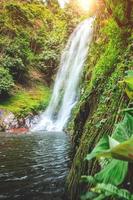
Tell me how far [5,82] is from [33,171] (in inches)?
606

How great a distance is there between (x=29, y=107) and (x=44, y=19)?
52.5 feet

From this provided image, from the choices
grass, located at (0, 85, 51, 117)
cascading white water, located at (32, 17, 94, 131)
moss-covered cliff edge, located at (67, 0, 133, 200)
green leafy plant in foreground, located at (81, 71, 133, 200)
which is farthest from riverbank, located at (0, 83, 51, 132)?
green leafy plant in foreground, located at (81, 71, 133, 200)

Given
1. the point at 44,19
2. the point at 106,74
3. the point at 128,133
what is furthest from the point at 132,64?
the point at 44,19

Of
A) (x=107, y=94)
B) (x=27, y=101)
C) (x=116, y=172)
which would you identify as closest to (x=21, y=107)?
(x=27, y=101)

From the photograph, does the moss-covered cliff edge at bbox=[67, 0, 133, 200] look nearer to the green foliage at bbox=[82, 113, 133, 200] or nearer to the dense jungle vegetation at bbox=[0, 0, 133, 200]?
the dense jungle vegetation at bbox=[0, 0, 133, 200]

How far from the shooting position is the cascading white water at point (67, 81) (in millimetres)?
21078

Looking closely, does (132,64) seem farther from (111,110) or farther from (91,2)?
(91,2)

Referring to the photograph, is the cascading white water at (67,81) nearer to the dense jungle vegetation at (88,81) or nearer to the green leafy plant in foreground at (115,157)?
the dense jungle vegetation at (88,81)

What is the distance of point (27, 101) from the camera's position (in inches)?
896

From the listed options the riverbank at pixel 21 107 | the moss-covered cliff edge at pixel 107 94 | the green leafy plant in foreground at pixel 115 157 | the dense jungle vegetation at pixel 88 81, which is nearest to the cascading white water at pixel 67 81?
the riverbank at pixel 21 107

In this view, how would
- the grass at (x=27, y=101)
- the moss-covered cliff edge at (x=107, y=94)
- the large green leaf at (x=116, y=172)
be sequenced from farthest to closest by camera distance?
the grass at (x=27, y=101) → the moss-covered cliff edge at (x=107, y=94) → the large green leaf at (x=116, y=172)

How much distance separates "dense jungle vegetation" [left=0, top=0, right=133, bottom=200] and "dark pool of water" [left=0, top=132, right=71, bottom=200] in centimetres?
60

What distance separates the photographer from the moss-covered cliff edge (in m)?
4.45

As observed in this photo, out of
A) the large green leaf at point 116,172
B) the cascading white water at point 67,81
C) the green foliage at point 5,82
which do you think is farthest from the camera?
the green foliage at point 5,82
